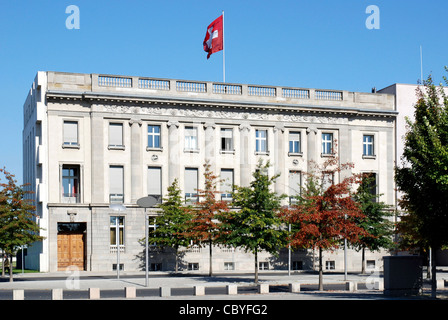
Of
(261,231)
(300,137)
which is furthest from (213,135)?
(261,231)

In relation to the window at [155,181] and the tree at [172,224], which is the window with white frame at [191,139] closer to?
the window at [155,181]

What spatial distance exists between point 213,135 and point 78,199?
12.0 m

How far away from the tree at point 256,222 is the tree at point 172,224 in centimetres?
871

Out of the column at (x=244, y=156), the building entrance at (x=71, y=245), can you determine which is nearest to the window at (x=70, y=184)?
the building entrance at (x=71, y=245)

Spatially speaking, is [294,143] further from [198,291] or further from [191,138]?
[198,291]

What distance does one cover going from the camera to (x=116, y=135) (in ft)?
169

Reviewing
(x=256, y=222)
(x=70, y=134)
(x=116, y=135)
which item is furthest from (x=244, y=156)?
(x=256, y=222)

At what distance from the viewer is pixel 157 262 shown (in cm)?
5059

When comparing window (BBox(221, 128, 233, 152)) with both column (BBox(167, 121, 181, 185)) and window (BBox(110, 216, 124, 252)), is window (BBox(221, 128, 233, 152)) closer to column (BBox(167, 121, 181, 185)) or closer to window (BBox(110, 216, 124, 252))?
column (BBox(167, 121, 181, 185))

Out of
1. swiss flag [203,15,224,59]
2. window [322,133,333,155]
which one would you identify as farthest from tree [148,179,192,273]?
window [322,133,333,155]

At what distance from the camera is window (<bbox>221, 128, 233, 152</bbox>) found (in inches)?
2147

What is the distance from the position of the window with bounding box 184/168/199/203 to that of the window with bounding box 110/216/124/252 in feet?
19.3

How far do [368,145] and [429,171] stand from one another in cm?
3563
